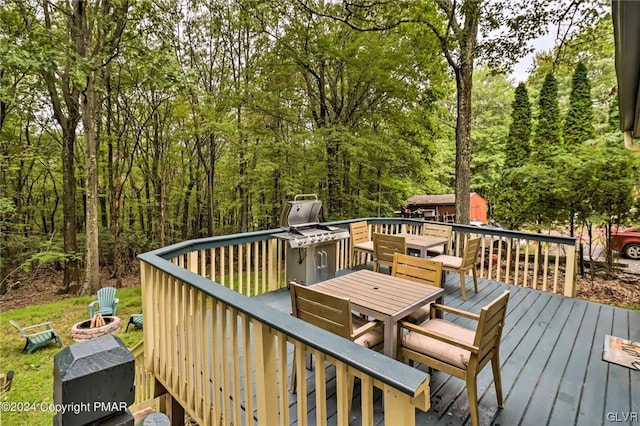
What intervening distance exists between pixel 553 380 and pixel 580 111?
457 inches

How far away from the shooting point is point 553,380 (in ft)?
8.50

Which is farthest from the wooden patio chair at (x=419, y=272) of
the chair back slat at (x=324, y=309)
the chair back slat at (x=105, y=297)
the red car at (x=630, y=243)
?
the red car at (x=630, y=243)

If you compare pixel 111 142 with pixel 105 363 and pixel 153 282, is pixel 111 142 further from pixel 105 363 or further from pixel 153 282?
pixel 105 363

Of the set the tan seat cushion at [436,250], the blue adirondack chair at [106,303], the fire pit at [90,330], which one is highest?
the tan seat cushion at [436,250]

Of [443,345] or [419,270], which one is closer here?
[443,345]

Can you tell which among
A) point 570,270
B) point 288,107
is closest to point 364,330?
point 570,270

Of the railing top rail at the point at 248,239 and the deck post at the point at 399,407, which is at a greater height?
the railing top rail at the point at 248,239

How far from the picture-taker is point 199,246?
11.7 ft

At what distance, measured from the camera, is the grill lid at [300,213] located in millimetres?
4395

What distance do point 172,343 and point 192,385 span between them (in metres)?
0.38

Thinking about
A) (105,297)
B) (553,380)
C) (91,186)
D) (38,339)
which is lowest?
(38,339)

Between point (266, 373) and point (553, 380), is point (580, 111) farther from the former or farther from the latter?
point (266, 373)

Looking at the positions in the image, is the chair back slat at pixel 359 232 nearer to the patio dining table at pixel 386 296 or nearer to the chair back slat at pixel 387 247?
the chair back slat at pixel 387 247

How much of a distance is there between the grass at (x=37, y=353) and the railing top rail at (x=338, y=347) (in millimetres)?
3971
